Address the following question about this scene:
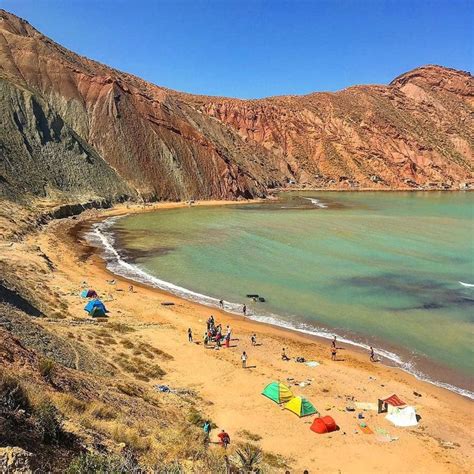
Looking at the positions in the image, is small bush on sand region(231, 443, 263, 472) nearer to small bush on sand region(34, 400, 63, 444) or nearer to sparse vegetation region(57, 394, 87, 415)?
sparse vegetation region(57, 394, 87, 415)

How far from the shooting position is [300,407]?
16.8 metres

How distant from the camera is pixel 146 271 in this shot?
38.3 m

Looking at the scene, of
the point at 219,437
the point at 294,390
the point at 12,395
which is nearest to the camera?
the point at 12,395

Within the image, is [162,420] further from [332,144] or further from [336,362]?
[332,144]

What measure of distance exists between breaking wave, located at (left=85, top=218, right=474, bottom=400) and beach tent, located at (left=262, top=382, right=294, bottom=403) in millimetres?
6348

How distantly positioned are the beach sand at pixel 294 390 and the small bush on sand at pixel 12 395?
23.4 feet

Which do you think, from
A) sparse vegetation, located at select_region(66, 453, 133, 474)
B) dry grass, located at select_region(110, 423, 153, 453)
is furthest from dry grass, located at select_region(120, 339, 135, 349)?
sparse vegetation, located at select_region(66, 453, 133, 474)

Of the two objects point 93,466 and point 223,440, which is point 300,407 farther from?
point 93,466

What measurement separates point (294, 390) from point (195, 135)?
303ft

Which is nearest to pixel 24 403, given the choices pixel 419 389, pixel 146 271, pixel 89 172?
pixel 419 389

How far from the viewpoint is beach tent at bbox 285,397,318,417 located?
54.9 ft

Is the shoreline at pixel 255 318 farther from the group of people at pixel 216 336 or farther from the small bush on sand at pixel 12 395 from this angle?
the small bush on sand at pixel 12 395

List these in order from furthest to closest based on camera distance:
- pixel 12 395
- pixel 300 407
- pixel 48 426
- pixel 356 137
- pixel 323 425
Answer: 1. pixel 356 137
2. pixel 300 407
3. pixel 323 425
4. pixel 12 395
5. pixel 48 426

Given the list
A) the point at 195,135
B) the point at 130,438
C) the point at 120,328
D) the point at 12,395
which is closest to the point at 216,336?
the point at 120,328
